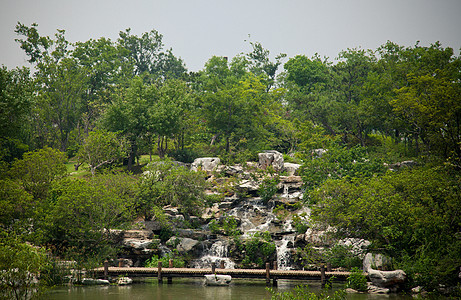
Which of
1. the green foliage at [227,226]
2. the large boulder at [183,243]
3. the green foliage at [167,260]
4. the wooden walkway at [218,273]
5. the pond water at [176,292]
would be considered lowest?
the pond water at [176,292]

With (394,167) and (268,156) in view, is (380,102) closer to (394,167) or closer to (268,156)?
(394,167)

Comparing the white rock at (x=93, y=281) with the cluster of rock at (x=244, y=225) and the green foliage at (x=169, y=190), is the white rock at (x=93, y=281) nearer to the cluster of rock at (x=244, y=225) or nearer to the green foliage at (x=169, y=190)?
the cluster of rock at (x=244, y=225)

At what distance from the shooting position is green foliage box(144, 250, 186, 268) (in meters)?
31.7

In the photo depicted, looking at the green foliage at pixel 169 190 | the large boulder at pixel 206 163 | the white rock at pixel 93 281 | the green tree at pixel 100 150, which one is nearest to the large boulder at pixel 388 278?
the white rock at pixel 93 281

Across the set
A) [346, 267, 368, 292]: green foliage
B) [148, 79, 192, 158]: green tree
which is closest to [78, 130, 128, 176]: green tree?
[148, 79, 192, 158]: green tree

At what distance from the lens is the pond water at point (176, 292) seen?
76.4 ft

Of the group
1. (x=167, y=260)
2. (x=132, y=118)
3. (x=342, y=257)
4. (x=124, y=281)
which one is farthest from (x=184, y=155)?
(x=342, y=257)

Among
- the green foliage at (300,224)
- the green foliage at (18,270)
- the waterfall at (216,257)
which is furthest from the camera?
the green foliage at (300,224)

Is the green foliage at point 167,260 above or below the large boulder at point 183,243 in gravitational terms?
below

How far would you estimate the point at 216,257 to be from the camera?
3347cm

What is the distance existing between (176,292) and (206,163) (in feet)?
73.4

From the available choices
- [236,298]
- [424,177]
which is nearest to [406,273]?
[424,177]

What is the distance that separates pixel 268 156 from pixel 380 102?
13928 millimetres

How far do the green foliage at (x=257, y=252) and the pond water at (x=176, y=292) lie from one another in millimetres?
3010
